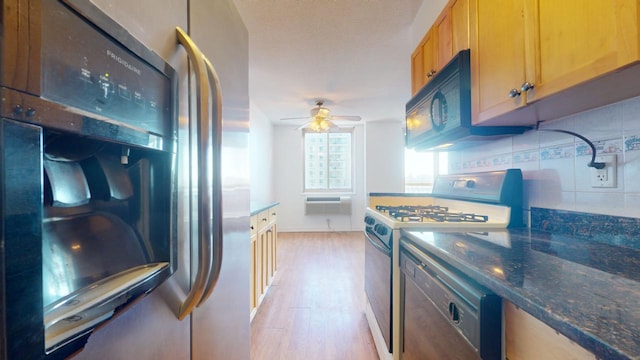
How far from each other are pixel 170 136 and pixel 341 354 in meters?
1.81

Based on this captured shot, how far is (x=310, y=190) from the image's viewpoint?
592cm

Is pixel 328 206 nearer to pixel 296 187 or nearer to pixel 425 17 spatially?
pixel 296 187

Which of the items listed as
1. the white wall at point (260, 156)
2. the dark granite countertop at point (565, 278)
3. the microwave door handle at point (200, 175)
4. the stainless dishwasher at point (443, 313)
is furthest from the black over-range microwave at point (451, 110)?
the white wall at point (260, 156)

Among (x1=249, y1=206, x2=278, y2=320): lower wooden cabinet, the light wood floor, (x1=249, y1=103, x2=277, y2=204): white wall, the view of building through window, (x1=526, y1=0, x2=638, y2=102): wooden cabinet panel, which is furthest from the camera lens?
the view of building through window

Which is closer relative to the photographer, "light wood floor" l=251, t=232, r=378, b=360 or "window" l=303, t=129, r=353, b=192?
"light wood floor" l=251, t=232, r=378, b=360

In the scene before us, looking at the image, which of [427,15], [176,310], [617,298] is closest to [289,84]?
[427,15]

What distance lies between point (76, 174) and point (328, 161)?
5537 mm

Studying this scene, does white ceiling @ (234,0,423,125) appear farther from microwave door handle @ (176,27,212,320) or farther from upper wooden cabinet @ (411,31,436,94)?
microwave door handle @ (176,27,212,320)

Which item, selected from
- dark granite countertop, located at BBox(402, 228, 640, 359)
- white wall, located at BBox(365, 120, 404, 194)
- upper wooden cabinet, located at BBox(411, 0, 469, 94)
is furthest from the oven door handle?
white wall, located at BBox(365, 120, 404, 194)

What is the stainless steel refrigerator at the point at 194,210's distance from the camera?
509 millimetres

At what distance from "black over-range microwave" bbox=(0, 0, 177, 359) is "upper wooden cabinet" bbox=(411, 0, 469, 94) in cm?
137

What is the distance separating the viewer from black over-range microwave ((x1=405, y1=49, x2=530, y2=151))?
1227 millimetres

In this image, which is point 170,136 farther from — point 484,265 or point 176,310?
point 484,265

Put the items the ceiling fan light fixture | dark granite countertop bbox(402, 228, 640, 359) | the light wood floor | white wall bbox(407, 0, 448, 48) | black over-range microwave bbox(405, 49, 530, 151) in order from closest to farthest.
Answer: dark granite countertop bbox(402, 228, 640, 359) < black over-range microwave bbox(405, 49, 530, 151) < white wall bbox(407, 0, 448, 48) < the light wood floor < the ceiling fan light fixture
